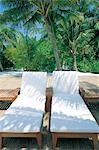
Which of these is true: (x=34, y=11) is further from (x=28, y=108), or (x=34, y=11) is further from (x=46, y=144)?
(x=46, y=144)

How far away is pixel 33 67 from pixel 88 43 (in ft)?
15.4

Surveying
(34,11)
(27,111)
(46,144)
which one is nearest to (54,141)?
(46,144)

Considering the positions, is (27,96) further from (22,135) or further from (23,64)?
(23,64)

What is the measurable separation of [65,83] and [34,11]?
29.7 ft

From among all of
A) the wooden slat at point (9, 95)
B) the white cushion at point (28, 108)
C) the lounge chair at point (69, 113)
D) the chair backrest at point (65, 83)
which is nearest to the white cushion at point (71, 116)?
the lounge chair at point (69, 113)

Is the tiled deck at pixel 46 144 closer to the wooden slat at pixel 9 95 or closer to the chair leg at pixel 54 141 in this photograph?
the chair leg at pixel 54 141

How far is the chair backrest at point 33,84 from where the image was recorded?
21.8ft

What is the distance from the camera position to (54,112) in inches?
202

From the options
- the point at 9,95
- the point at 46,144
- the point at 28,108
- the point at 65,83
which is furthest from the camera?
the point at 65,83

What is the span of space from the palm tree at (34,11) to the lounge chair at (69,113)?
8.05 m

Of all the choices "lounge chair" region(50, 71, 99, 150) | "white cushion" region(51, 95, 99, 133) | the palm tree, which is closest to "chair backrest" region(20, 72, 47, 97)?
"lounge chair" region(50, 71, 99, 150)

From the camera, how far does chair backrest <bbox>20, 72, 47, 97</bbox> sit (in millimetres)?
6648

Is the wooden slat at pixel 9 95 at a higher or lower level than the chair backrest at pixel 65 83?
lower

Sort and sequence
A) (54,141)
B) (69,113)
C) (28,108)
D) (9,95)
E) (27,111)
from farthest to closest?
(9,95)
(28,108)
(27,111)
(69,113)
(54,141)
